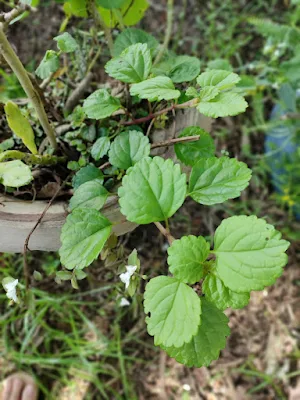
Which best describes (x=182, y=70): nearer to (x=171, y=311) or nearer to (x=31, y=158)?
(x=31, y=158)

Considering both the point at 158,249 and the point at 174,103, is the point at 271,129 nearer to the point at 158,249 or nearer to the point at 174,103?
the point at 158,249

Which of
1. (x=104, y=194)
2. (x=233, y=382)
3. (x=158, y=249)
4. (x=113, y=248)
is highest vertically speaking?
(x=104, y=194)

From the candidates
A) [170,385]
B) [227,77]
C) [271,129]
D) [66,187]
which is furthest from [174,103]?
[170,385]

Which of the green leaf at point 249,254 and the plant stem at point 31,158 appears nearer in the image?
the green leaf at point 249,254

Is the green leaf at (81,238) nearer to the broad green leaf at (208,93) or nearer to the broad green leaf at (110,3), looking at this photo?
the broad green leaf at (208,93)

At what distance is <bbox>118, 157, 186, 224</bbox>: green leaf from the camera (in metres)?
0.59

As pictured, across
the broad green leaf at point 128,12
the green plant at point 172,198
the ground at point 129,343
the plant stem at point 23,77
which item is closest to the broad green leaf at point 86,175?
the green plant at point 172,198

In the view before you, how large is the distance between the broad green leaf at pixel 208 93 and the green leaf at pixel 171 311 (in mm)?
258

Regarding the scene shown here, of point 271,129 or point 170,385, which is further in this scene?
point 271,129

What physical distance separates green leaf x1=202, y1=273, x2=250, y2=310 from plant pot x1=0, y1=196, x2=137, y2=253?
0.19 metres

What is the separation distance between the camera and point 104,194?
674mm

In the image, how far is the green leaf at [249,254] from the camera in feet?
1.77

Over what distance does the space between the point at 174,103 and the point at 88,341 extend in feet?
2.78

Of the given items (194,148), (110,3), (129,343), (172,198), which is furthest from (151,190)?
(129,343)
